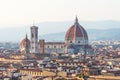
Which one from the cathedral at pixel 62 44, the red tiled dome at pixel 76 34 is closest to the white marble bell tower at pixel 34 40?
the cathedral at pixel 62 44

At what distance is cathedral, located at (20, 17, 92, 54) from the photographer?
10688 cm

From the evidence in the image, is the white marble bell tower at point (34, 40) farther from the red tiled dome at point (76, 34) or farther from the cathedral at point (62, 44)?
the red tiled dome at point (76, 34)

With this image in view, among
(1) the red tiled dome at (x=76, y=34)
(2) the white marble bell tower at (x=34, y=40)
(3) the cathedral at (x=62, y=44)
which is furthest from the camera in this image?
(1) the red tiled dome at (x=76, y=34)

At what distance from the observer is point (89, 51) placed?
109188 millimetres

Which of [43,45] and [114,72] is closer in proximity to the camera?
[114,72]

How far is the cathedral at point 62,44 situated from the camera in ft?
351

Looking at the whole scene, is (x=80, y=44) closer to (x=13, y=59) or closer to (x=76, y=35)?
(x=76, y=35)

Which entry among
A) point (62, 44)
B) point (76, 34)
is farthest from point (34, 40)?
point (62, 44)

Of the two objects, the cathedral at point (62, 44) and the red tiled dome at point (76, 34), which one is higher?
the red tiled dome at point (76, 34)

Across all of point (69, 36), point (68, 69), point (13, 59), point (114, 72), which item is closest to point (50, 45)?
point (69, 36)

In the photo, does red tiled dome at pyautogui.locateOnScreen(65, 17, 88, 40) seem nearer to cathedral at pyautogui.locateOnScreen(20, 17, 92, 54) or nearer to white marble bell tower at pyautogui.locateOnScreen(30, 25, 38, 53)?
cathedral at pyautogui.locateOnScreen(20, 17, 92, 54)

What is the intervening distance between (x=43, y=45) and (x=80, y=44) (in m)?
7.72

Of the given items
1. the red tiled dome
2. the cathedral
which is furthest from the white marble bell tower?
the red tiled dome

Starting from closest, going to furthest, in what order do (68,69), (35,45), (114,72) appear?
(114,72) < (68,69) < (35,45)
